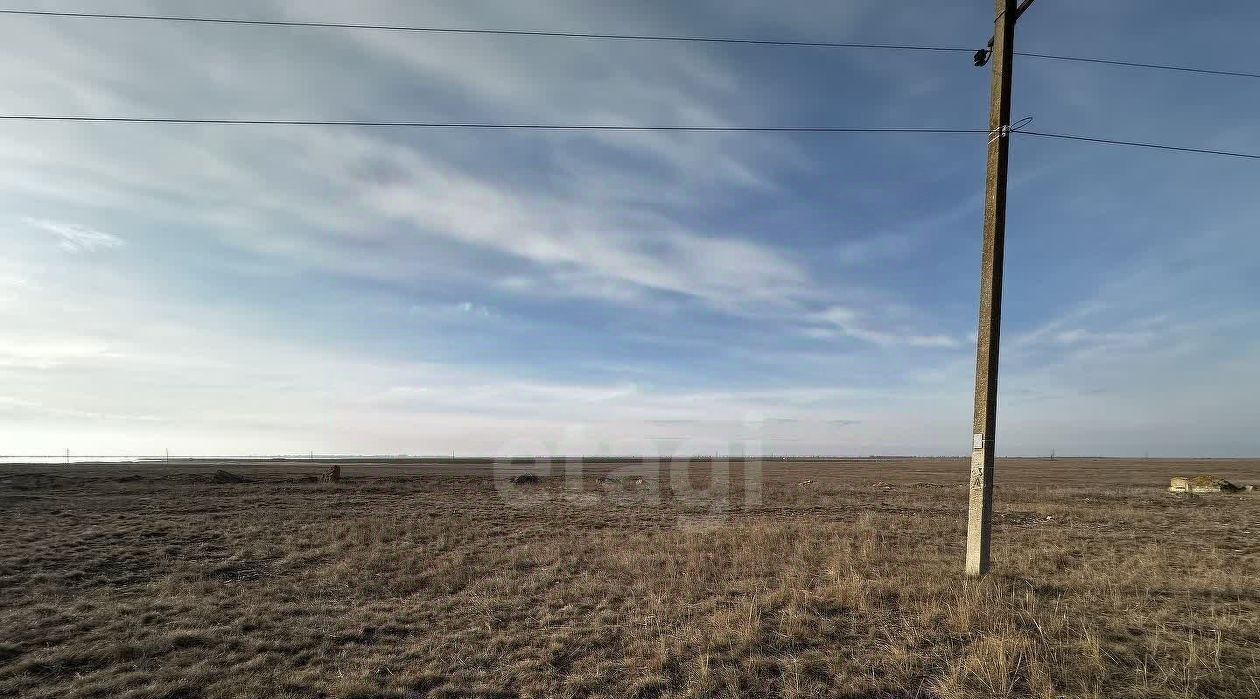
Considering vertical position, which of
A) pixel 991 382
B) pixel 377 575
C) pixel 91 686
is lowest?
pixel 377 575

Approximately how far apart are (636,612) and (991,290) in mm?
7205

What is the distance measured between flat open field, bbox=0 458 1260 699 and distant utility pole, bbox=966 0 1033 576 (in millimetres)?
949

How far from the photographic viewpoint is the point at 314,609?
8.95m

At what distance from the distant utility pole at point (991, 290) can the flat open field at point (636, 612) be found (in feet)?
3.11

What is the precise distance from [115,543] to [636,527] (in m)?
14.7

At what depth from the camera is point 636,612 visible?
8.31 metres

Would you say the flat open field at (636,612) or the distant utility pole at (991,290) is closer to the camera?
the flat open field at (636,612)

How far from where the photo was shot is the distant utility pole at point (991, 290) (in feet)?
26.8

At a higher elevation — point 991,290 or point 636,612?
point 991,290

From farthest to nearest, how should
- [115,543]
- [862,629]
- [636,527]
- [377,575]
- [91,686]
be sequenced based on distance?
[636,527] → [115,543] → [377,575] → [862,629] → [91,686]

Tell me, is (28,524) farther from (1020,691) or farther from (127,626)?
(1020,691)

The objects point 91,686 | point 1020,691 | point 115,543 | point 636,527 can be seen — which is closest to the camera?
point 1020,691

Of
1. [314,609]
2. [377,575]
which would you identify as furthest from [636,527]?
[314,609]

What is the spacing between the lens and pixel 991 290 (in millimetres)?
8258
